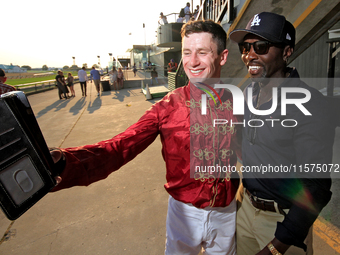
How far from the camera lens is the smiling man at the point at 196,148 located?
4.66 ft

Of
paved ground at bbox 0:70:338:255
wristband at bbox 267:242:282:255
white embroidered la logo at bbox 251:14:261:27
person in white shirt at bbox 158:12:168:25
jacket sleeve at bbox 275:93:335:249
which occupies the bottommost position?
paved ground at bbox 0:70:338:255

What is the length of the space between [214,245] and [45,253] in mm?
2074

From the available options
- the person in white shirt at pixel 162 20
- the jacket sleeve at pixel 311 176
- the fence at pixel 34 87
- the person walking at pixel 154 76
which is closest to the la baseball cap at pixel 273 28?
the jacket sleeve at pixel 311 176

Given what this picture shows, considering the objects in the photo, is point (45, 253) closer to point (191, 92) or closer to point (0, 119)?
point (0, 119)

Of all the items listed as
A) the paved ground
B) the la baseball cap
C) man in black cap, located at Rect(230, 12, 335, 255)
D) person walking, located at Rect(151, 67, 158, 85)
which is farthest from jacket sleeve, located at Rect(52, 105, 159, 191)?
person walking, located at Rect(151, 67, 158, 85)

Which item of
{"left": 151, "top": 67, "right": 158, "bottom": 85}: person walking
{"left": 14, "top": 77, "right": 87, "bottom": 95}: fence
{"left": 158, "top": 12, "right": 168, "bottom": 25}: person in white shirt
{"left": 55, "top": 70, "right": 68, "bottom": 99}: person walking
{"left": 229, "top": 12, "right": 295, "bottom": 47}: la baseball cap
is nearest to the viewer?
{"left": 229, "top": 12, "right": 295, "bottom": 47}: la baseball cap

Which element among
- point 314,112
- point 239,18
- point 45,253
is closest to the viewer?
point 314,112

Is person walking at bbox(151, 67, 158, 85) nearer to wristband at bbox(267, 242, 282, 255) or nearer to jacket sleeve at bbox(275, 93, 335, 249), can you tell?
jacket sleeve at bbox(275, 93, 335, 249)

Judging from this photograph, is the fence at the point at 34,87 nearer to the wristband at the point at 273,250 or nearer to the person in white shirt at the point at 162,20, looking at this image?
the person in white shirt at the point at 162,20

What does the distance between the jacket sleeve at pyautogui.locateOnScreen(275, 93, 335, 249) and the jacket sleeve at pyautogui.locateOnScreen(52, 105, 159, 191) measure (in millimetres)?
1038

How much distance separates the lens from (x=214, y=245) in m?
1.52


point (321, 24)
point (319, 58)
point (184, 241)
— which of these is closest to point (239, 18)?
point (321, 24)

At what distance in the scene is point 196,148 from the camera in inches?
56.1

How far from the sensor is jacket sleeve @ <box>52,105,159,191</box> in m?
1.10
